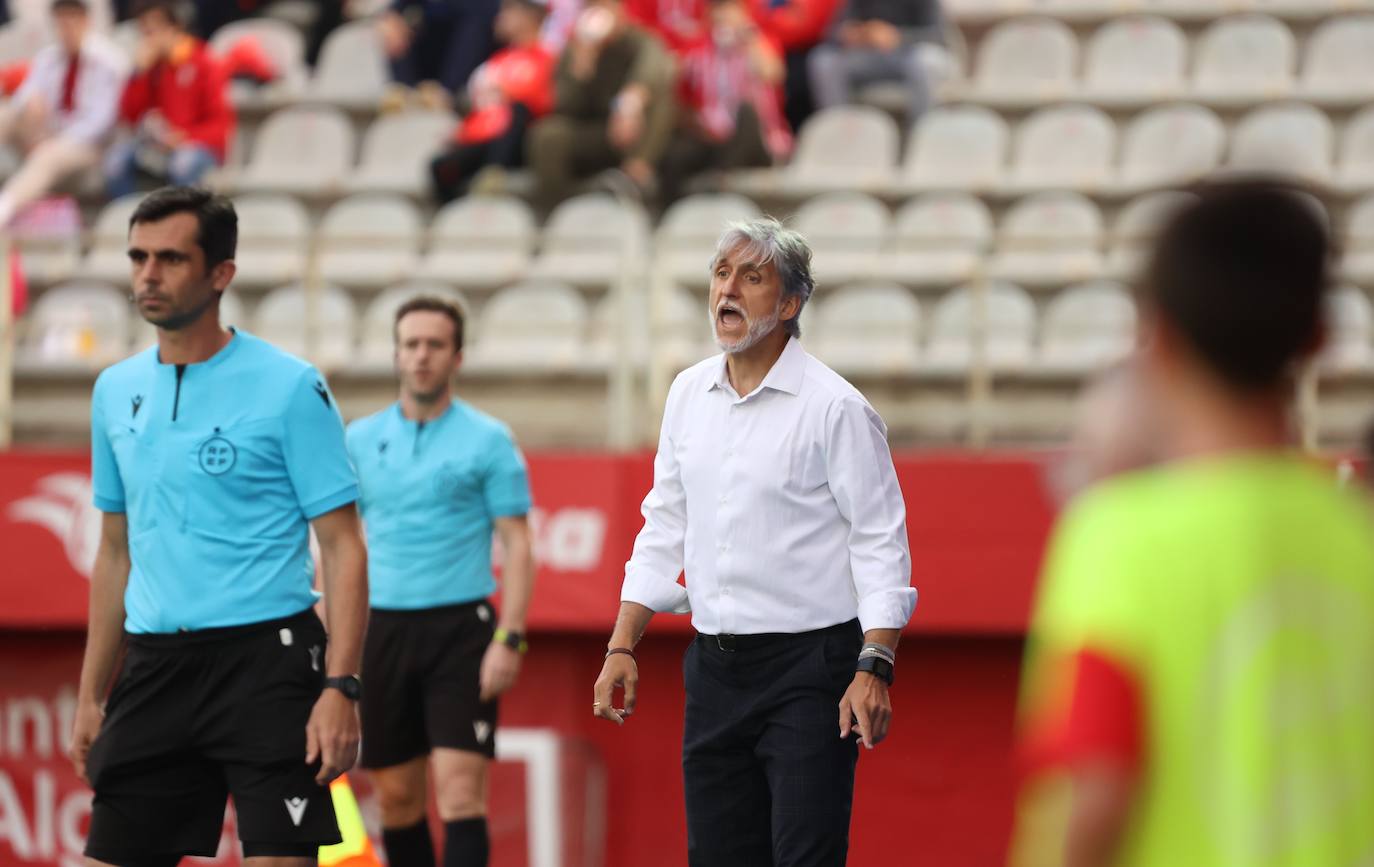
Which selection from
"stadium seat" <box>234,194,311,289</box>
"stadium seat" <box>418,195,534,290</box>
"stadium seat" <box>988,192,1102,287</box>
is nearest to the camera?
"stadium seat" <box>988,192,1102,287</box>

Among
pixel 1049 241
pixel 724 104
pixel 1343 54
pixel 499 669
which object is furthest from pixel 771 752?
pixel 1343 54

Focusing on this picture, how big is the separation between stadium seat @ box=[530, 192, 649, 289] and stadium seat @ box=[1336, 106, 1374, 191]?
449cm

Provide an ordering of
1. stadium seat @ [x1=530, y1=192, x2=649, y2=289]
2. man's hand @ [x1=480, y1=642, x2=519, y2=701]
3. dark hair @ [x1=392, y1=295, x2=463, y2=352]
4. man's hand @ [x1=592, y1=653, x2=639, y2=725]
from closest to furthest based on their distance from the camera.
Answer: man's hand @ [x1=592, y1=653, x2=639, y2=725] < man's hand @ [x1=480, y1=642, x2=519, y2=701] < dark hair @ [x1=392, y1=295, x2=463, y2=352] < stadium seat @ [x1=530, y1=192, x2=649, y2=289]

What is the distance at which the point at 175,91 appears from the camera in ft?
40.0

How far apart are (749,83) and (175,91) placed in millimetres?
3799

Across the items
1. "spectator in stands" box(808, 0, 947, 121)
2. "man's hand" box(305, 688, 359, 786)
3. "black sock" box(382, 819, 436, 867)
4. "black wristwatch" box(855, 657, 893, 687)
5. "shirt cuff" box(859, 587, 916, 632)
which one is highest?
"spectator in stands" box(808, 0, 947, 121)

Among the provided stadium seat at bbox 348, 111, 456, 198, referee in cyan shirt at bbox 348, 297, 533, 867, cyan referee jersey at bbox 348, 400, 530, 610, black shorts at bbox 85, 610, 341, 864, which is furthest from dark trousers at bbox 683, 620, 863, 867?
stadium seat at bbox 348, 111, 456, 198

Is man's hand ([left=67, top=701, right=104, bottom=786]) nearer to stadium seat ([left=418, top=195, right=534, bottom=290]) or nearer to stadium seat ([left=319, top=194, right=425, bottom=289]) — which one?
stadium seat ([left=319, top=194, right=425, bottom=289])

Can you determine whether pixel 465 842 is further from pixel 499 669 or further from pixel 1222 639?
pixel 1222 639

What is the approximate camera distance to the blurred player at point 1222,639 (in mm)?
1960

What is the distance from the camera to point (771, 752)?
15.0ft

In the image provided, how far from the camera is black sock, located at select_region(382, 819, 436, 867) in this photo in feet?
22.5

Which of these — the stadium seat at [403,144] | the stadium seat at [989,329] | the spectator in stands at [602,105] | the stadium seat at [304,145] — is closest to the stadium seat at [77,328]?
the stadium seat at [304,145]

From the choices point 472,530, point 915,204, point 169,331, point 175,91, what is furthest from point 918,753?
point 175,91
